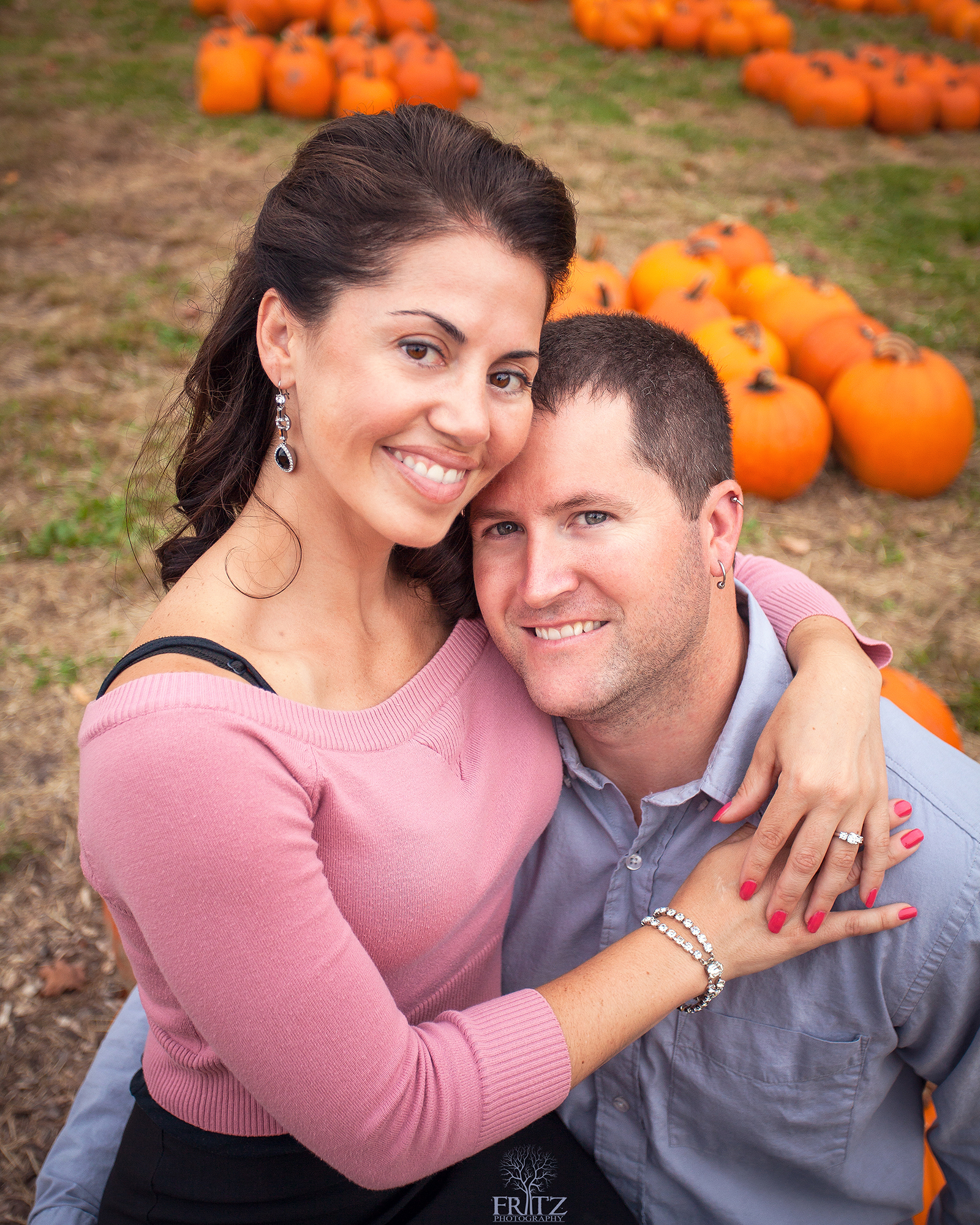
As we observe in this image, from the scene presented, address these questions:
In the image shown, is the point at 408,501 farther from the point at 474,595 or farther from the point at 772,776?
the point at 772,776

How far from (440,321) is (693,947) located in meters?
1.26

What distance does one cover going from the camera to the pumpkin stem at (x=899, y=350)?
460 centimetres

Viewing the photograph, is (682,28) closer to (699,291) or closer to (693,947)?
(699,291)

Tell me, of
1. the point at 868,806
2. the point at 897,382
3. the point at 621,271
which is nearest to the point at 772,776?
the point at 868,806

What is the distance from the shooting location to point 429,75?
28.6 ft

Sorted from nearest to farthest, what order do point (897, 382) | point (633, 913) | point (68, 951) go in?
1. point (633, 913)
2. point (68, 951)
3. point (897, 382)

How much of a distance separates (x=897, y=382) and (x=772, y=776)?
3398 mm

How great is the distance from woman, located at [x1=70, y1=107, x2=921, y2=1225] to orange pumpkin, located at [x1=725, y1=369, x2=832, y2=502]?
2.76m

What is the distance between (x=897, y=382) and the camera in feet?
14.9

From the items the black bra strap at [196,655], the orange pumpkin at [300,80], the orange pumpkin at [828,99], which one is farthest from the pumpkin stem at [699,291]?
the orange pumpkin at [828,99]

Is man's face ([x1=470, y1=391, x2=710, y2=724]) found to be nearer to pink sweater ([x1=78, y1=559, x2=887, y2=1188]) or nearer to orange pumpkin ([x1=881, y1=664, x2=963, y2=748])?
pink sweater ([x1=78, y1=559, x2=887, y2=1188])

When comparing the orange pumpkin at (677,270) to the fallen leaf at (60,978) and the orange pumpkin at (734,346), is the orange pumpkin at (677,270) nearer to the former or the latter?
the orange pumpkin at (734,346)

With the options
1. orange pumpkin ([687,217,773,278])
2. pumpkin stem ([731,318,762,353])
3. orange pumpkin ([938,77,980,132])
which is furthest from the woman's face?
orange pumpkin ([938,77,980,132])

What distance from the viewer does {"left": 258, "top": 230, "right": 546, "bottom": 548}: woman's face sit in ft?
5.25
